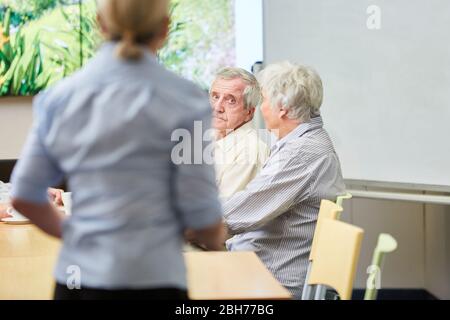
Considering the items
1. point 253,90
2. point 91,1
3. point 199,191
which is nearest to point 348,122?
point 253,90

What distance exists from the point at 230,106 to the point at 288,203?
750mm

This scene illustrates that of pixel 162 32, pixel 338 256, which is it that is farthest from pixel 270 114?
pixel 162 32

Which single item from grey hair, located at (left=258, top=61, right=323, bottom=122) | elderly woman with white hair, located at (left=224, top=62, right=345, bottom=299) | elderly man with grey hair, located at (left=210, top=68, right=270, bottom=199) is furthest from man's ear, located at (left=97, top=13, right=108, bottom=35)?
elderly man with grey hair, located at (left=210, top=68, right=270, bottom=199)

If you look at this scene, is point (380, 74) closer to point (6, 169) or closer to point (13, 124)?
point (6, 169)

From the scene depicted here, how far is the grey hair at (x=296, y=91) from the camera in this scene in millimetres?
2430

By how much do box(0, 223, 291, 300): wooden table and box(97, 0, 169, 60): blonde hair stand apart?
2.02 ft

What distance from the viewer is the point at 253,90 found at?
2920 millimetres

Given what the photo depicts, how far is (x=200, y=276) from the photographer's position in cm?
167

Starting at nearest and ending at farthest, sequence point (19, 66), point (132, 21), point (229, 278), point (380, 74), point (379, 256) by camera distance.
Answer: point (132, 21) → point (379, 256) → point (229, 278) → point (380, 74) → point (19, 66)

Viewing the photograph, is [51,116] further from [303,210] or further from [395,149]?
[395,149]

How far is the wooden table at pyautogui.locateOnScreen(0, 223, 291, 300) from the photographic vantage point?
59.7 inches

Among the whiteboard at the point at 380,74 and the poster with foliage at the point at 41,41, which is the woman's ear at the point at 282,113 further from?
the poster with foliage at the point at 41,41

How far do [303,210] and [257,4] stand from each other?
1953 millimetres

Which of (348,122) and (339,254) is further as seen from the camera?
(348,122)
